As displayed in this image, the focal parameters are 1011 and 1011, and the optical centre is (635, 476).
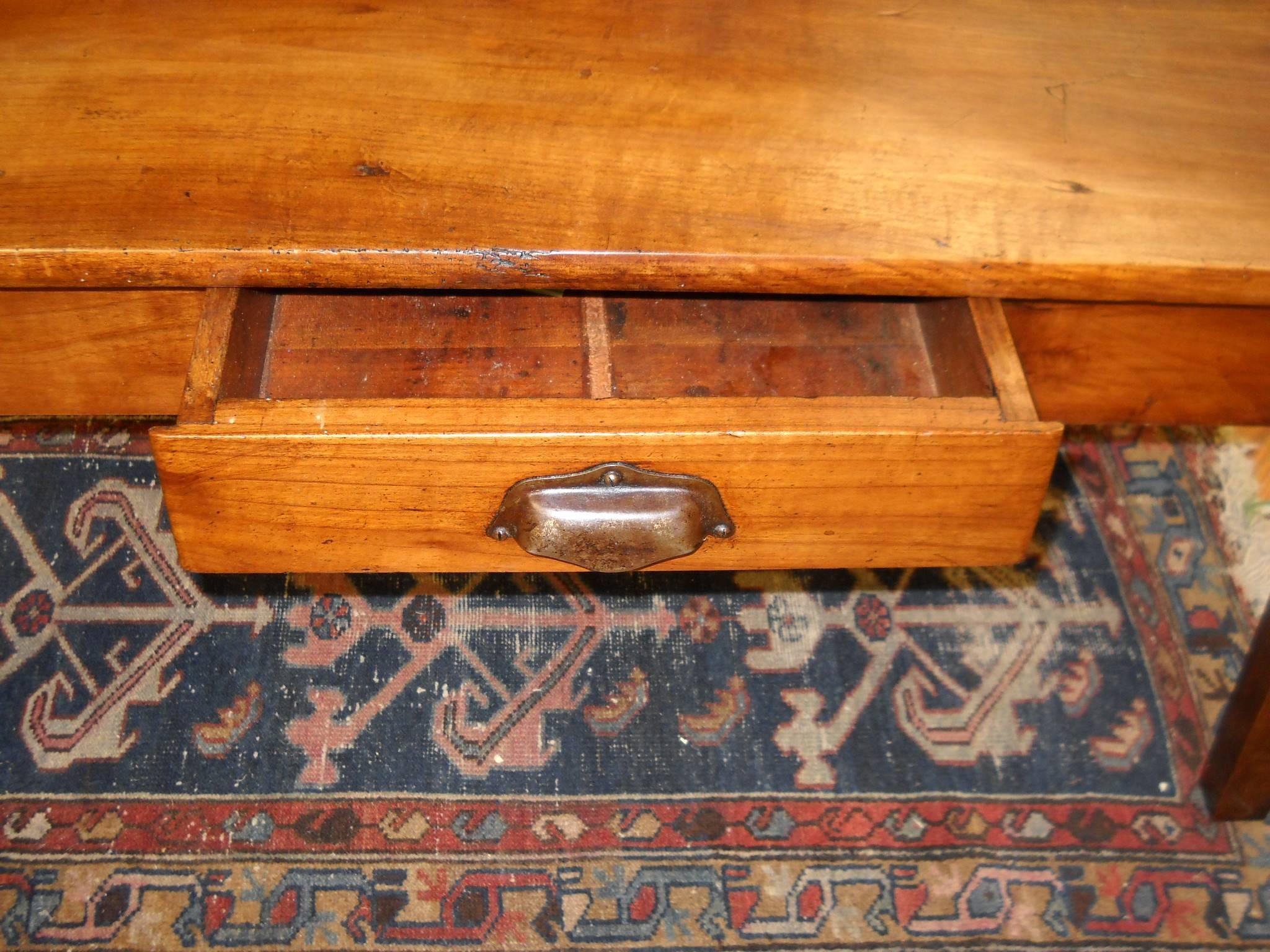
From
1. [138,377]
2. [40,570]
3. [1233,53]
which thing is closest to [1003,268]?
[1233,53]

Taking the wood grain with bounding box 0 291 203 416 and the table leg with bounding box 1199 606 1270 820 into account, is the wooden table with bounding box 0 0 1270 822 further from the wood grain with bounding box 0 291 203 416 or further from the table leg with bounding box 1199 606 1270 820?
the table leg with bounding box 1199 606 1270 820

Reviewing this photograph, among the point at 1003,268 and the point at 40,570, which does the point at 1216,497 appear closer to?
the point at 1003,268

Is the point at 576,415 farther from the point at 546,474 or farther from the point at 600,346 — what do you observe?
the point at 600,346

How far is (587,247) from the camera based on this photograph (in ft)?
1.97

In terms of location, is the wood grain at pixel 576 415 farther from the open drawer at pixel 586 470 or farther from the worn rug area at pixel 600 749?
the worn rug area at pixel 600 749

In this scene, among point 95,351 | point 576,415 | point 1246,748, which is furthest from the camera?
point 1246,748

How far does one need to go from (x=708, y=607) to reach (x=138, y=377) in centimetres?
58

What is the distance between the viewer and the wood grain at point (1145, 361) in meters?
0.71

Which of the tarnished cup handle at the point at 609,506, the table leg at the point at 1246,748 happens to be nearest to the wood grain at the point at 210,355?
the tarnished cup handle at the point at 609,506

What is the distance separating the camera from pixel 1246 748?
90 cm

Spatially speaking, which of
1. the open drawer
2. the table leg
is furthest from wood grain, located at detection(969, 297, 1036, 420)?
the table leg

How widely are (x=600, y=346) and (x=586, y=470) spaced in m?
0.17

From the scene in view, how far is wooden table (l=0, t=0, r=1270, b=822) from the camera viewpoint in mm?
599

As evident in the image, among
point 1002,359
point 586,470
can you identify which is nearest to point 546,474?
point 586,470
